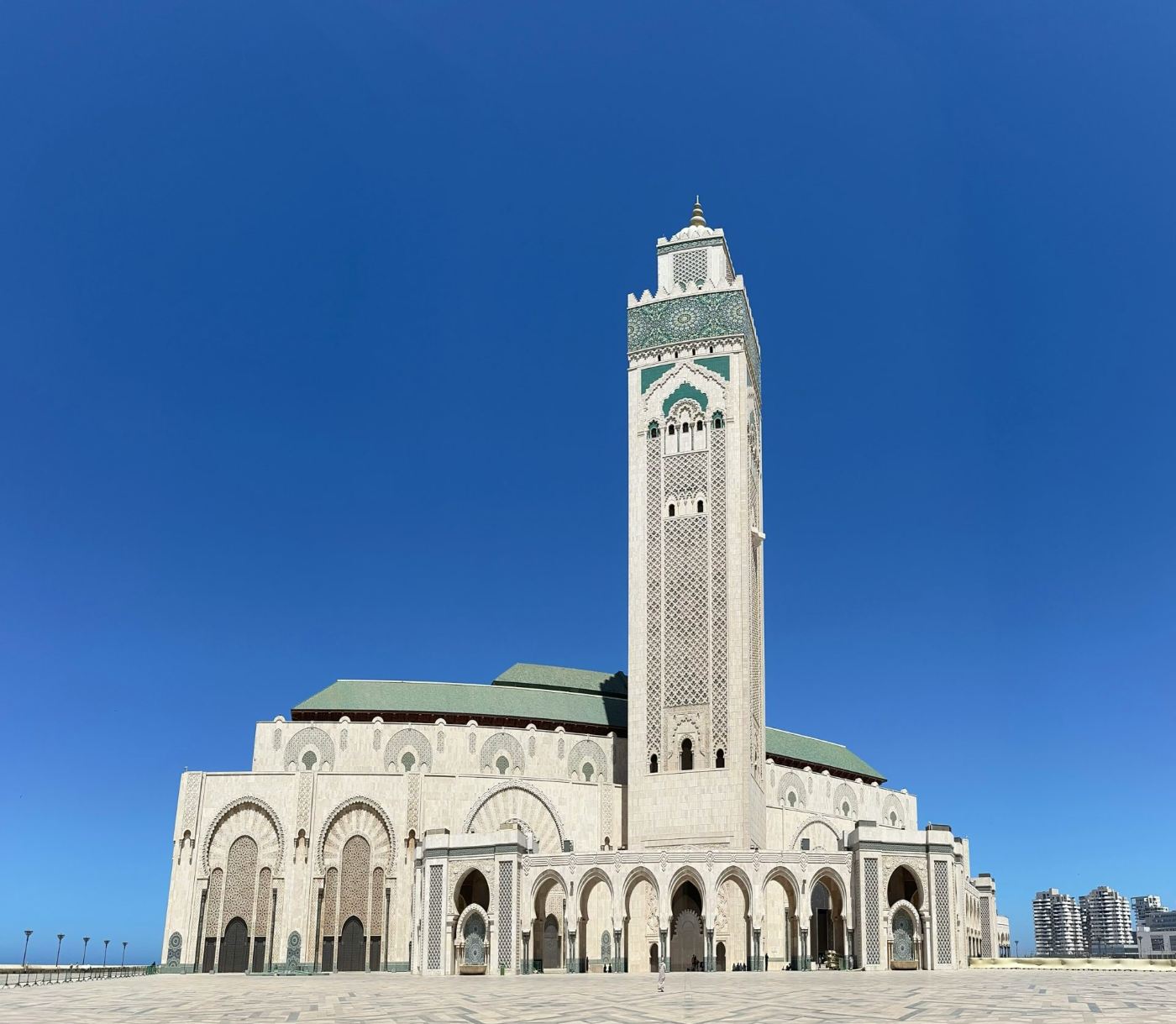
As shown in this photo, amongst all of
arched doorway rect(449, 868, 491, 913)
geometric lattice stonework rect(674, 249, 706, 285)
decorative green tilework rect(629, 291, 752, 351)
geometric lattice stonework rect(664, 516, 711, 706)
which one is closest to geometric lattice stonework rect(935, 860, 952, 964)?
geometric lattice stonework rect(664, 516, 711, 706)

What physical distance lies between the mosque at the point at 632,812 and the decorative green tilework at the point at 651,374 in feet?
0.25

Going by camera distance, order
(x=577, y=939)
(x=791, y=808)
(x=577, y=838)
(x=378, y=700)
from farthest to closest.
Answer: (x=791, y=808) → (x=378, y=700) → (x=577, y=838) → (x=577, y=939)

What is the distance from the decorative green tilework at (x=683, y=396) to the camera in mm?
47219

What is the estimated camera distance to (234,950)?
138ft

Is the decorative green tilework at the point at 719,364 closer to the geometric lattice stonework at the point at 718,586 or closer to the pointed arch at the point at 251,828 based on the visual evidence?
the geometric lattice stonework at the point at 718,586

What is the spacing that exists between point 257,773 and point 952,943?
Answer: 24.7 meters

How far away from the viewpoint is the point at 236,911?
4250 cm

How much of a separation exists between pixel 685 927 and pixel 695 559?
13.2 meters

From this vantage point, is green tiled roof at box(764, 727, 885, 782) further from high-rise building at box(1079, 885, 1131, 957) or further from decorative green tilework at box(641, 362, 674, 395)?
high-rise building at box(1079, 885, 1131, 957)

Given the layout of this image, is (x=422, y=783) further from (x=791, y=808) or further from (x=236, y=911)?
(x=791, y=808)

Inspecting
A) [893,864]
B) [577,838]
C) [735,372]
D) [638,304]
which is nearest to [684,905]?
[577,838]

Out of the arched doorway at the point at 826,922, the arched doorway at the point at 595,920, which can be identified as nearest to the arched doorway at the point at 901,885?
the arched doorway at the point at 826,922

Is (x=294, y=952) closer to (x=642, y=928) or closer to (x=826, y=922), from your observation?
(x=642, y=928)

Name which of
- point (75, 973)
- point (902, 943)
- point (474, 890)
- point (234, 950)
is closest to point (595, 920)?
point (474, 890)
